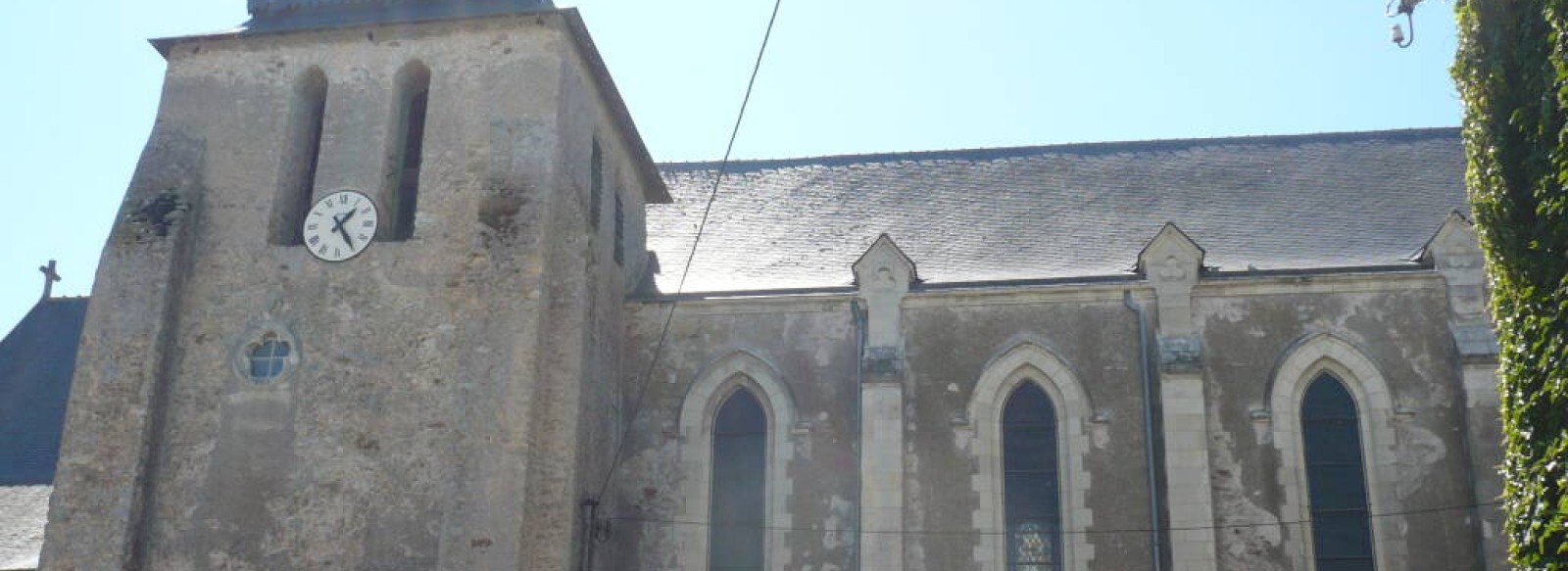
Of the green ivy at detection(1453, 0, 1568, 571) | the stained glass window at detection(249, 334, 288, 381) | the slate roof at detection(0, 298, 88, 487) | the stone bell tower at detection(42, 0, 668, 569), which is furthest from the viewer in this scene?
the slate roof at detection(0, 298, 88, 487)

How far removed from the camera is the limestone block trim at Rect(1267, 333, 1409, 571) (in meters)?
17.5

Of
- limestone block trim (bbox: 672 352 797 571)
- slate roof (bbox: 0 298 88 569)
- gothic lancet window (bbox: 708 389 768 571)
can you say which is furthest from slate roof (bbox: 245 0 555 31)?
gothic lancet window (bbox: 708 389 768 571)

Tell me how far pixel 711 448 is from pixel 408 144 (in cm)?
571

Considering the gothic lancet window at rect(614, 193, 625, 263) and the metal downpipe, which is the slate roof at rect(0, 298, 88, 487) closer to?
the gothic lancet window at rect(614, 193, 625, 263)

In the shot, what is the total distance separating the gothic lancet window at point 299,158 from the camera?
721 inches

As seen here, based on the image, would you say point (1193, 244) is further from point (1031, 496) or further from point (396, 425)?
point (396, 425)

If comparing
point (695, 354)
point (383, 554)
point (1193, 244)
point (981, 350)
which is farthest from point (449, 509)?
point (1193, 244)

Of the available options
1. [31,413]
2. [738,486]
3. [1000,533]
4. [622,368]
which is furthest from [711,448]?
[31,413]

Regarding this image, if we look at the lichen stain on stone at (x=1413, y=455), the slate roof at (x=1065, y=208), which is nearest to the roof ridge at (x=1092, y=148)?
the slate roof at (x=1065, y=208)

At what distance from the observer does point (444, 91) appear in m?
18.4

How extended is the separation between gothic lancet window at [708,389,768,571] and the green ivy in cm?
950

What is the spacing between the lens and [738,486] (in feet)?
62.8

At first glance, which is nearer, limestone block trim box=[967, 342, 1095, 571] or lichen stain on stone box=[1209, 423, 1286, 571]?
lichen stain on stone box=[1209, 423, 1286, 571]

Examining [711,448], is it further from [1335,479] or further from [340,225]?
[1335,479]
